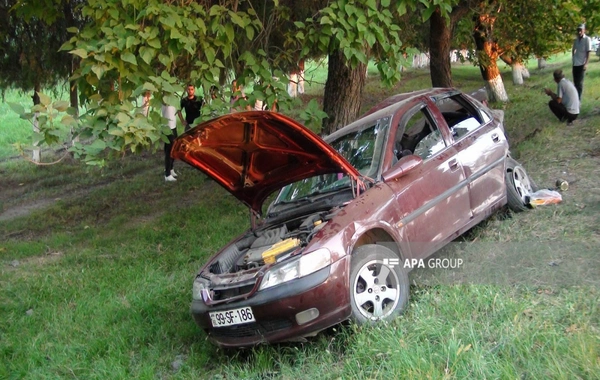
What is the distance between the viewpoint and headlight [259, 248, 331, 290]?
4.07 m

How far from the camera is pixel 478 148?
577cm

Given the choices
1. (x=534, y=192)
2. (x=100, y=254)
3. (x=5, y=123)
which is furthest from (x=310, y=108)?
(x=5, y=123)

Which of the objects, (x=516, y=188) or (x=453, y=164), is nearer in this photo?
(x=453, y=164)

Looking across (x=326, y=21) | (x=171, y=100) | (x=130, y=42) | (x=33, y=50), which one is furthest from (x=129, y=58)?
(x=33, y=50)

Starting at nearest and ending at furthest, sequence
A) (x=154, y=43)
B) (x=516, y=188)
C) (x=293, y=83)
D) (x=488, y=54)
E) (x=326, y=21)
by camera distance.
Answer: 1. (x=154, y=43)
2. (x=516, y=188)
3. (x=326, y=21)
4. (x=293, y=83)
5. (x=488, y=54)

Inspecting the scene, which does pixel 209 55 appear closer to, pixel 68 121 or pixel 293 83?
pixel 68 121

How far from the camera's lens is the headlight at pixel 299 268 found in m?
4.07

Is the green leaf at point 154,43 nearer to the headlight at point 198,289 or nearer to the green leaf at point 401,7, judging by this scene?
the headlight at point 198,289

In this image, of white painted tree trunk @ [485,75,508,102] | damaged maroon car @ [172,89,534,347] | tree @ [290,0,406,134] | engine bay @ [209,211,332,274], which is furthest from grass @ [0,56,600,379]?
white painted tree trunk @ [485,75,508,102]

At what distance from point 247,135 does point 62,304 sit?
2.90m

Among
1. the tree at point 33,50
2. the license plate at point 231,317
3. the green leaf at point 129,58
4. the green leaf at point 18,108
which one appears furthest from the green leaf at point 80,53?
the tree at point 33,50

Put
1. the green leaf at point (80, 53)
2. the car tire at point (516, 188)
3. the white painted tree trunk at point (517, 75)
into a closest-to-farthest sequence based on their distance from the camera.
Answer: the green leaf at point (80, 53), the car tire at point (516, 188), the white painted tree trunk at point (517, 75)

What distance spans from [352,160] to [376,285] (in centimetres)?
137

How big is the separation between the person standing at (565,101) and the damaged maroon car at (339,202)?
4868mm
